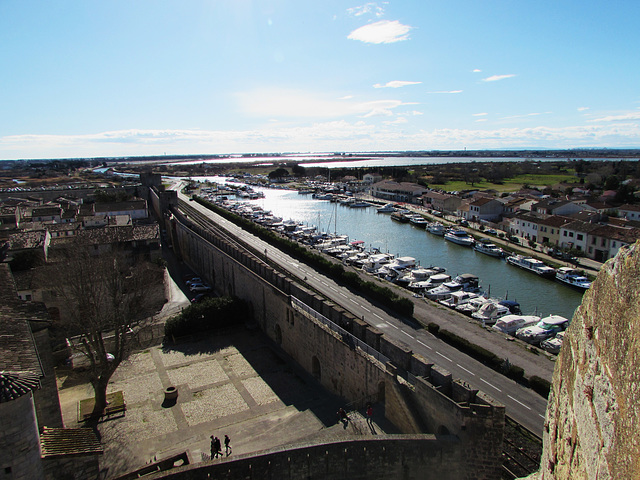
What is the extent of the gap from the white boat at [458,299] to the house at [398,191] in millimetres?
48849

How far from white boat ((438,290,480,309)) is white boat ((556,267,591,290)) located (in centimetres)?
905

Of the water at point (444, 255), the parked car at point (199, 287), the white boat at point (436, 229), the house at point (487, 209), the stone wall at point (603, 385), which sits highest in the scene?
the stone wall at point (603, 385)

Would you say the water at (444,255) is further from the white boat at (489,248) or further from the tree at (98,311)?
A: the tree at (98,311)

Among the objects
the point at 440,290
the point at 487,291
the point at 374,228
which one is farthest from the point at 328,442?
the point at 374,228

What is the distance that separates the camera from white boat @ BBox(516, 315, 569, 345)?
69.5 ft

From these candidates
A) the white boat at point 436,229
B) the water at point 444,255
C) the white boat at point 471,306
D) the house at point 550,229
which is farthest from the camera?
the white boat at point 436,229

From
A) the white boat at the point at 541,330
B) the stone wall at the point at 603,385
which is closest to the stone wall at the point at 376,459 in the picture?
the stone wall at the point at 603,385

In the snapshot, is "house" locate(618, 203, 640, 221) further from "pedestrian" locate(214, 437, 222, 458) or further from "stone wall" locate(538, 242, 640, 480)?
"stone wall" locate(538, 242, 640, 480)

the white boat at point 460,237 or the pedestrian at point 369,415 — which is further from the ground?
the pedestrian at point 369,415

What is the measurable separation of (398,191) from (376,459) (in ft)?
241

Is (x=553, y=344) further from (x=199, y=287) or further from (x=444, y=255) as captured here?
(x=444, y=255)

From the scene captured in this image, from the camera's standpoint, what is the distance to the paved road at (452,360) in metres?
14.4

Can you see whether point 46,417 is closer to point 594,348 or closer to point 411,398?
point 411,398

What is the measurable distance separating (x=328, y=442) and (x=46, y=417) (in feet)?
27.2
